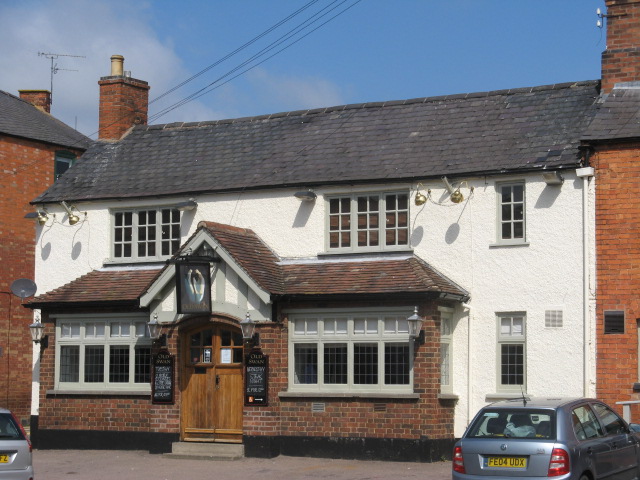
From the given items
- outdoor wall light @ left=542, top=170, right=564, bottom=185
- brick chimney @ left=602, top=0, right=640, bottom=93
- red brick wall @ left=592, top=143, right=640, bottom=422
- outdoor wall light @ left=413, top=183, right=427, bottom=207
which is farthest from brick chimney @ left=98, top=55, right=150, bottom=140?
red brick wall @ left=592, top=143, right=640, bottom=422

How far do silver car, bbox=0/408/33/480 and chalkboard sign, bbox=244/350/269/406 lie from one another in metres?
6.67

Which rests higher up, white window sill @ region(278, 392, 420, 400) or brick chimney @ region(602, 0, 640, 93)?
brick chimney @ region(602, 0, 640, 93)

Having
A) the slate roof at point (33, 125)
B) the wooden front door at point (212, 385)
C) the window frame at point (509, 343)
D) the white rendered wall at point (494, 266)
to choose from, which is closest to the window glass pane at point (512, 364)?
the window frame at point (509, 343)

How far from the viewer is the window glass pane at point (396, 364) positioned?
67.4 ft

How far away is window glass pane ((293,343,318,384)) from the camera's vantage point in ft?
70.2

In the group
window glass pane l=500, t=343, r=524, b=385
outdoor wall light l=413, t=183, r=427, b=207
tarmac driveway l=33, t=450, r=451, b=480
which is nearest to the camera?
tarmac driveway l=33, t=450, r=451, b=480

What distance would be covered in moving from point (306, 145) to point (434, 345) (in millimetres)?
6215

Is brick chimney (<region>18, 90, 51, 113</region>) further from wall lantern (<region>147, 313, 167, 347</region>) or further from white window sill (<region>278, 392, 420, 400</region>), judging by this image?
white window sill (<region>278, 392, 420, 400</region>)

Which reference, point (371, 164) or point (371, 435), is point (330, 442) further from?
point (371, 164)

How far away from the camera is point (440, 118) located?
23.5 m

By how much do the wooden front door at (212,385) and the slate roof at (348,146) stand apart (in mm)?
3390

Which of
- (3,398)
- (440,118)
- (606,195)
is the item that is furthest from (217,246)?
(3,398)

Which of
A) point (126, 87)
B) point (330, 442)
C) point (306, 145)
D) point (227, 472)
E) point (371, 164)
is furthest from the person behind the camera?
point (126, 87)

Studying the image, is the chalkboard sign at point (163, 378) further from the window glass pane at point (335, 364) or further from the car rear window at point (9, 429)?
the car rear window at point (9, 429)
